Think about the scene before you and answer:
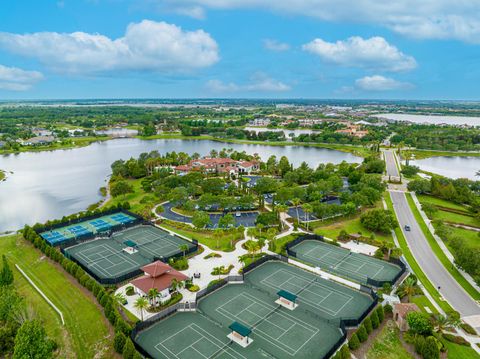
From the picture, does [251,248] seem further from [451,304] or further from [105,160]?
[105,160]

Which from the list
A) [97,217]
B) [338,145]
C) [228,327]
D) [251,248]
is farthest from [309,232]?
[338,145]

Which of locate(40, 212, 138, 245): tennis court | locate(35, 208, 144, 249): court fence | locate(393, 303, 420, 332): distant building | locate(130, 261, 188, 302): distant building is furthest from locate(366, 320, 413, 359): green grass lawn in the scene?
locate(40, 212, 138, 245): tennis court

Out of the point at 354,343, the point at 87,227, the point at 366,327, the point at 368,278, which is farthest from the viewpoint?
the point at 87,227

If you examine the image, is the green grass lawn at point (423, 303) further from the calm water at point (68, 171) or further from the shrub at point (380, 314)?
the calm water at point (68, 171)

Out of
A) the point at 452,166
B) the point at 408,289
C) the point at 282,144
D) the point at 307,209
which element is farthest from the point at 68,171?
the point at 452,166

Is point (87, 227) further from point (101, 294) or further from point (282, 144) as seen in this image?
point (282, 144)
